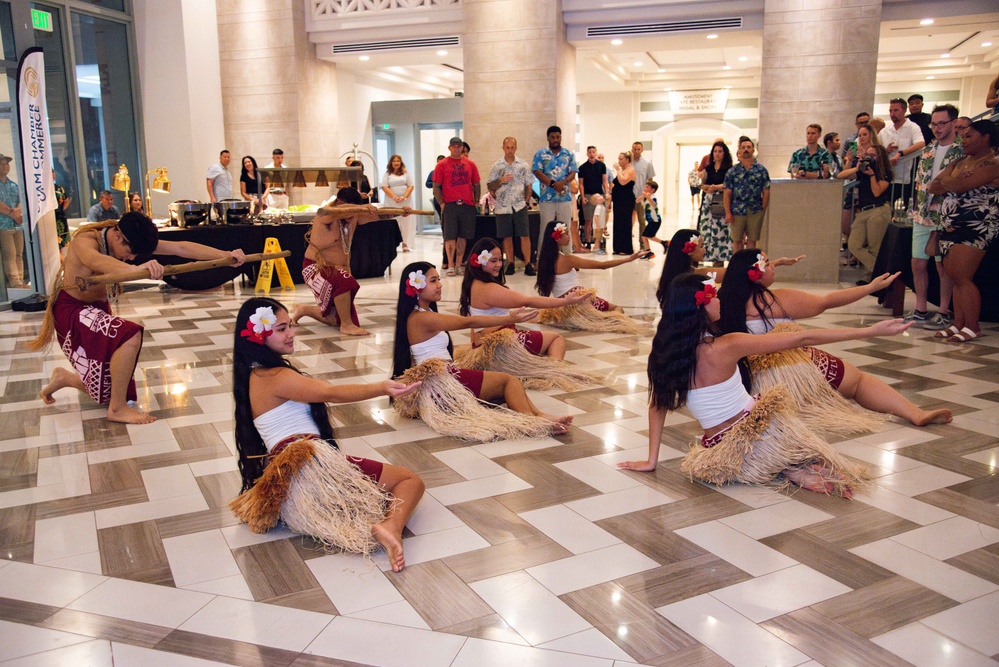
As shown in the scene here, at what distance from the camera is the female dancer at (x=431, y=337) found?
423 centimetres

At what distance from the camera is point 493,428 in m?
4.04

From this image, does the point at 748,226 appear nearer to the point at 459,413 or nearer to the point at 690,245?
the point at 690,245

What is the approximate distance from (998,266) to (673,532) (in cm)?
489

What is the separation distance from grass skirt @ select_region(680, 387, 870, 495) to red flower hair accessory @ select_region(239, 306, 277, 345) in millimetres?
1778

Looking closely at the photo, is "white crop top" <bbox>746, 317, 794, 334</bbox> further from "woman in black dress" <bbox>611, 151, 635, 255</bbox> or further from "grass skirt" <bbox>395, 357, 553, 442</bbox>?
"woman in black dress" <bbox>611, 151, 635, 255</bbox>

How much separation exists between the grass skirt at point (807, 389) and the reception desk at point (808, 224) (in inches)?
198

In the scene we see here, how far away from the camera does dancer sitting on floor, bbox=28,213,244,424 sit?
4.48 m

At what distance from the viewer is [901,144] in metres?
8.96

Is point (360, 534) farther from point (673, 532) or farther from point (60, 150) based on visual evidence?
point (60, 150)

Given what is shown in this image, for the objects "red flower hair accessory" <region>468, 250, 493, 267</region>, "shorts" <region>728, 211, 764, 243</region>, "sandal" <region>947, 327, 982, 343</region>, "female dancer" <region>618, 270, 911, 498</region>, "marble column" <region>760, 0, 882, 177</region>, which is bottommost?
"sandal" <region>947, 327, 982, 343</region>

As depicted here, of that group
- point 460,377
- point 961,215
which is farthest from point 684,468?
point 961,215

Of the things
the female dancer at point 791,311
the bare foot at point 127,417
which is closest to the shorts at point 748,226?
the female dancer at point 791,311

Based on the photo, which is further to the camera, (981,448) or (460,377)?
(460,377)

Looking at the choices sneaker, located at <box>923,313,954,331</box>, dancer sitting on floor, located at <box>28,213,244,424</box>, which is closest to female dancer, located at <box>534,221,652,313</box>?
sneaker, located at <box>923,313,954,331</box>
